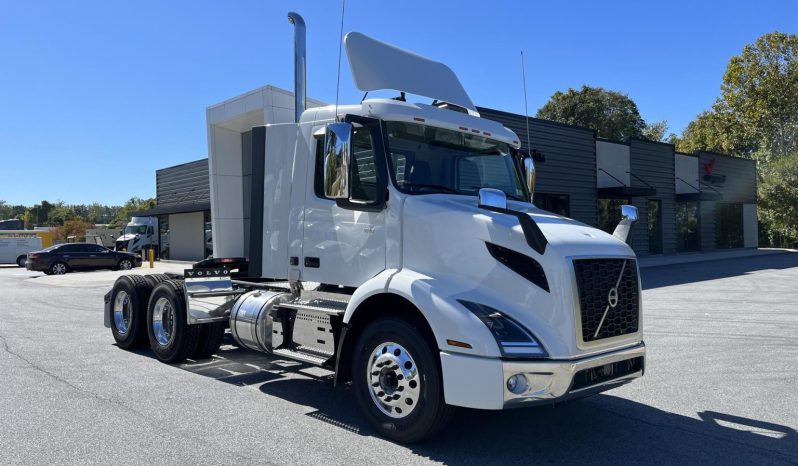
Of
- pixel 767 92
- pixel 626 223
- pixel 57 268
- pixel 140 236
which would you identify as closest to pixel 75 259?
pixel 57 268

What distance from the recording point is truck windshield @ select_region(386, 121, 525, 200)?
5.01 m

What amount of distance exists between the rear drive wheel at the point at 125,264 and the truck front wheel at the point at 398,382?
28.2m

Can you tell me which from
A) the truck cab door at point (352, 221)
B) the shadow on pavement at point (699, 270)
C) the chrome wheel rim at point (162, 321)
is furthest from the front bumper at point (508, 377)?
the shadow on pavement at point (699, 270)

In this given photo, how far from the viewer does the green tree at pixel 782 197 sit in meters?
36.6

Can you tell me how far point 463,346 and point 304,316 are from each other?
2.01 metres

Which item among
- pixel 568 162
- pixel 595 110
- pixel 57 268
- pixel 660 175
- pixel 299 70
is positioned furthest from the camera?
pixel 595 110

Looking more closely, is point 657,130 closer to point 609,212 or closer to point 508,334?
point 609,212

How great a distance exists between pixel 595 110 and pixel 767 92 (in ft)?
42.9

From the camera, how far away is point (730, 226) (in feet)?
122

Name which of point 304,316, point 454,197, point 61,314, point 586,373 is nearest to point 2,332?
point 61,314

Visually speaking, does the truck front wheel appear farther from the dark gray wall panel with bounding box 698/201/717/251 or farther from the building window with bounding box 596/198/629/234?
the dark gray wall panel with bounding box 698/201/717/251

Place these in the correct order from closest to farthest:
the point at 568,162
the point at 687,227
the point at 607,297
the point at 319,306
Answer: the point at 607,297 < the point at 319,306 < the point at 568,162 < the point at 687,227

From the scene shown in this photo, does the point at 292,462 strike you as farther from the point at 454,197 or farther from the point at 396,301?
the point at 454,197

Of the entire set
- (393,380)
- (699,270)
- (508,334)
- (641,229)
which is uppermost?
(641,229)
